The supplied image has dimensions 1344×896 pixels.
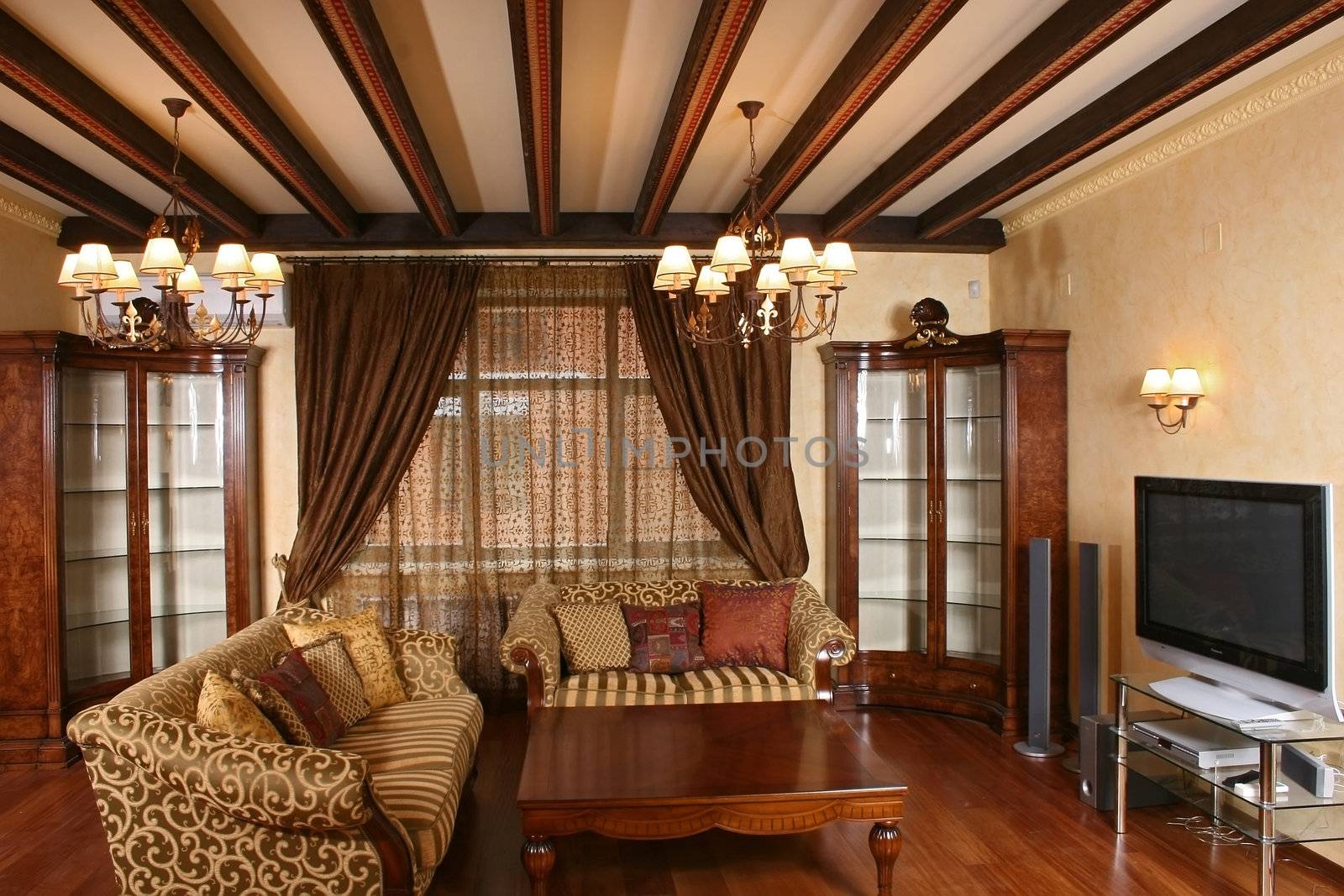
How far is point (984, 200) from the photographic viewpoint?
464 centimetres

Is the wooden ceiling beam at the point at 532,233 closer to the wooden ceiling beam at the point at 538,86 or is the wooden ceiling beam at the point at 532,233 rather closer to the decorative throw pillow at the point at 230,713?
the wooden ceiling beam at the point at 538,86

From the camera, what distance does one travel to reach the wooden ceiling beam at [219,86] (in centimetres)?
261

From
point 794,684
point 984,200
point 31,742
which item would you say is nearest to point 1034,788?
point 794,684

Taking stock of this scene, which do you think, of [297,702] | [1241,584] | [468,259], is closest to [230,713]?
[297,702]

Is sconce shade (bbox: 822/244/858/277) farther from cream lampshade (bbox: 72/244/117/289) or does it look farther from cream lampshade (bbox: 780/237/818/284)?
cream lampshade (bbox: 72/244/117/289)

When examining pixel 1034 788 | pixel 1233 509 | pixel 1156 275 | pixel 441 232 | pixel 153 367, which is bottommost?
pixel 1034 788

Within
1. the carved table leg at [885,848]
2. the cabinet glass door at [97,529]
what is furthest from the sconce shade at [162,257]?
the carved table leg at [885,848]

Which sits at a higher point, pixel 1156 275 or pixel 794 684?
pixel 1156 275

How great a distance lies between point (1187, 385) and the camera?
3838 millimetres

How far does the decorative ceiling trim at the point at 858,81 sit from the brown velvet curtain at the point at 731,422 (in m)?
1.19

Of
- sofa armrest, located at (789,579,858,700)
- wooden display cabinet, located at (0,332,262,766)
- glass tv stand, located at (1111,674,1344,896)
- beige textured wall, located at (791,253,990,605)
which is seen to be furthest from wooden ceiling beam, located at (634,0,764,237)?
glass tv stand, located at (1111,674,1344,896)

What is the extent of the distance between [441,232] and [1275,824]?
4492 millimetres

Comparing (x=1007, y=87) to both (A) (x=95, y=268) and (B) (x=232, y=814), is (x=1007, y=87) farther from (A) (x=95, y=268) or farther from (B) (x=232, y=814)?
(B) (x=232, y=814)

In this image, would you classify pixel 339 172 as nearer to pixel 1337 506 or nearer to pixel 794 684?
pixel 794 684
